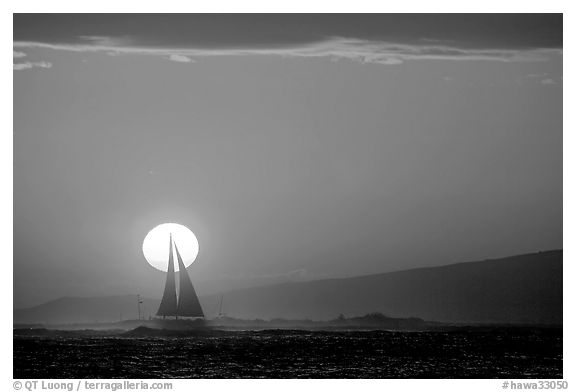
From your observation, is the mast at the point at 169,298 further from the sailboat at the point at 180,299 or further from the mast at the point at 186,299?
the mast at the point at 186,299

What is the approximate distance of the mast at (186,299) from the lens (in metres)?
30.2

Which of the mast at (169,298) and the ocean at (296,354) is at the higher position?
the mast at (169,298)

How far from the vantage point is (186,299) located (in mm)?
32594

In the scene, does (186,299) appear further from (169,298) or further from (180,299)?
(169,298)

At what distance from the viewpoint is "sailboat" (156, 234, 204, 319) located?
30641 mm

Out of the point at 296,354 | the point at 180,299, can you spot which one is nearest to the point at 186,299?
the point at 180,299

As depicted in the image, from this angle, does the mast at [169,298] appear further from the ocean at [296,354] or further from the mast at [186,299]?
the ocean at [296,354]

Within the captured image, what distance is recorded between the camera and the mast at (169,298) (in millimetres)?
31008

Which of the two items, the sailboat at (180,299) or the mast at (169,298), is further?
the mast at (169,298)

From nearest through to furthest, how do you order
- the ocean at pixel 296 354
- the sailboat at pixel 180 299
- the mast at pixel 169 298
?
the ocean at pixel 296 354, the sailboat at pixel 180 299, the mast at pixel 169 298

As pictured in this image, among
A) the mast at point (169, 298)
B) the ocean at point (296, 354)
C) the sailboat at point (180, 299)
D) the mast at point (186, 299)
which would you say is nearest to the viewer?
the ocean at point (296, 354)

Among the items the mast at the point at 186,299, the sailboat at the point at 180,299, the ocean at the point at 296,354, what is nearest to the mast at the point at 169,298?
the sailboat at the point at 180,299

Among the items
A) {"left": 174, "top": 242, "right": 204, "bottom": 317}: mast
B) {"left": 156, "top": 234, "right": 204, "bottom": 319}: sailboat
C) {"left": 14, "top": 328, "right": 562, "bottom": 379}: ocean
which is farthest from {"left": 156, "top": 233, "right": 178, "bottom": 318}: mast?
{"left": 14, "top": 328, "right": 562, "bottom": 379}: ocean
